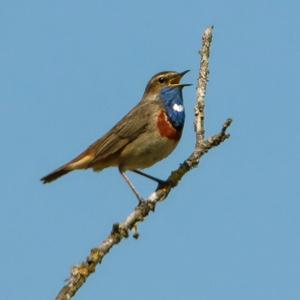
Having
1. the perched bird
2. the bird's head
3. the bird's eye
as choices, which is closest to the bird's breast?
the perched bird

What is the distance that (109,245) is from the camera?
688cm

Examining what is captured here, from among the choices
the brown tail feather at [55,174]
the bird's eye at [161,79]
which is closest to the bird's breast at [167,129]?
the bird's eye at [161,79]

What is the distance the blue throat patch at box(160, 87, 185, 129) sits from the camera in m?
12.2

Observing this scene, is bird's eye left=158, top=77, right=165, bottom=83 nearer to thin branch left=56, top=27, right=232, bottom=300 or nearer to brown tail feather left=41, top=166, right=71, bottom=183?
brown tail feather left=41, top=166, right=71, bottom=183

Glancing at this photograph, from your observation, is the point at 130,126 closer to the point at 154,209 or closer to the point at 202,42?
the point at 202,42

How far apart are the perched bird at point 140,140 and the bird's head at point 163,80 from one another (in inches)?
1.2

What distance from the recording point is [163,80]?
42.5ft

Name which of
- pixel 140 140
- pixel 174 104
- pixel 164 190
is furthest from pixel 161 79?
pixel 164 190

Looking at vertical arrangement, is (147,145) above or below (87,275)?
above

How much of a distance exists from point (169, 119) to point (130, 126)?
0.66 metres

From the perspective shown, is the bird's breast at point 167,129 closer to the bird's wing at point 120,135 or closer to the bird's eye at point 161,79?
the bird's wing at point 120,135

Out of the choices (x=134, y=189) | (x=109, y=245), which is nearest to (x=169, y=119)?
(x=134, y=189)

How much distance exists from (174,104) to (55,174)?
229 cm

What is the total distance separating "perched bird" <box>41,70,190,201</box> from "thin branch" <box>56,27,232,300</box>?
7.49 ft
